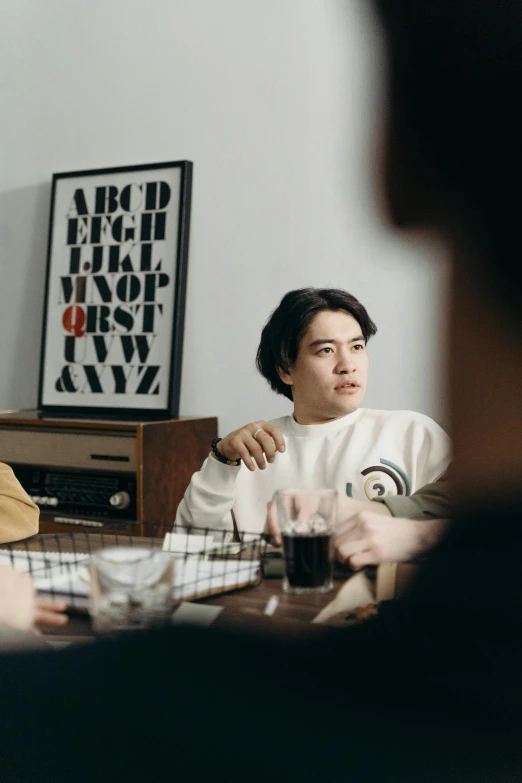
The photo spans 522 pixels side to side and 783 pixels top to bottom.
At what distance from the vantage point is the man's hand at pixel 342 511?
505 mm

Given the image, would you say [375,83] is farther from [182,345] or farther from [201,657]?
[182,345]

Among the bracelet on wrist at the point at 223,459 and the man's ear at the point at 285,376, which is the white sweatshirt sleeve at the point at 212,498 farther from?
the man's ear at the point at 285,376

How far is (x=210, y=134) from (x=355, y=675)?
3.78ft

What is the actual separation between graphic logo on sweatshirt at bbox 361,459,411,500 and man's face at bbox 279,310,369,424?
70 mm

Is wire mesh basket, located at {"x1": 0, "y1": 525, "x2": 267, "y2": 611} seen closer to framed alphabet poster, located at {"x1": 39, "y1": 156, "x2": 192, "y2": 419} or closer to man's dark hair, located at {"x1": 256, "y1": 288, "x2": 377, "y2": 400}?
man's dark hair, located at {"x1": 256, "y1": 288, "x2": 377, "y2": 400}

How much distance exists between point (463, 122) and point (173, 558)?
222 millimetres

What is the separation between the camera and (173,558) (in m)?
0.33

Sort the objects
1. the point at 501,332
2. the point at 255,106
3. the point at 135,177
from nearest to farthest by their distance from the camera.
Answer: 1. the point at 501,332
2. the point at 255,106
3. the point at 135,177

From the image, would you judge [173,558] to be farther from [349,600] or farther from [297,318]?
[297,318]

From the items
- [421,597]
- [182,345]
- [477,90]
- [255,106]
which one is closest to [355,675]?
[421,597]

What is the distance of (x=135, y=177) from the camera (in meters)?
1.43

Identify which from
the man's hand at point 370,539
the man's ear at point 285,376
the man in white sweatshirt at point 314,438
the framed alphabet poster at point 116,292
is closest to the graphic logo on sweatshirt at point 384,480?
the man in white sweatshirt at point 314,438

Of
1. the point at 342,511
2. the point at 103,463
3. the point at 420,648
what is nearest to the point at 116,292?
the point at 103,463

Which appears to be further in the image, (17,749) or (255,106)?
(255,106)
